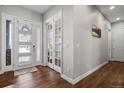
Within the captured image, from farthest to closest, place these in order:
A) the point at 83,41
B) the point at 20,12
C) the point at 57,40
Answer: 1. the point at 20,12
2. the point at 57,40
3. the point at 83,41

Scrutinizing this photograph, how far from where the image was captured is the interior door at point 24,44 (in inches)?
157

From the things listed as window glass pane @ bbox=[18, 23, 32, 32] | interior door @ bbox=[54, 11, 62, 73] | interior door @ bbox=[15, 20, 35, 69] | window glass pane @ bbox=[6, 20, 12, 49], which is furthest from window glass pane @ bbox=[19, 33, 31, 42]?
interior door @ bbox=[54, 11, 62, 73]

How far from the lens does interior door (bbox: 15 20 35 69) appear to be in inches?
157

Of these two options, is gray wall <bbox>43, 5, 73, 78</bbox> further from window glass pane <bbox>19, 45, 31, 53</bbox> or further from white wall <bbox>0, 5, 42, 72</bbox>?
window glass pane <bbox>19, 45, 31, 53</bbox>

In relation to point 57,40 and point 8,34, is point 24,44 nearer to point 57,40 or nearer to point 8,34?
point 8,34

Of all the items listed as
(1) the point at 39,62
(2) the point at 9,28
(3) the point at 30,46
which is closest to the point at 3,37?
(2) the point at 9,28

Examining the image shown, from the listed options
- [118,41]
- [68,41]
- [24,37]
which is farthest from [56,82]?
[118,41]

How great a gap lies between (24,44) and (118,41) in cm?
595

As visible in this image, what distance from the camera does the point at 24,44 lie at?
4.20 meters

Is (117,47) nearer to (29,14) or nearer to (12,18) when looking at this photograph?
(29,14)

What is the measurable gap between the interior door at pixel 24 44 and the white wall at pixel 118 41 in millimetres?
5470

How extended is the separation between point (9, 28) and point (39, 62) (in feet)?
6.86

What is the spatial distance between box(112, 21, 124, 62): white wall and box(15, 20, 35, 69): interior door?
547 cm

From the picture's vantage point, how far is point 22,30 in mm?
4160
